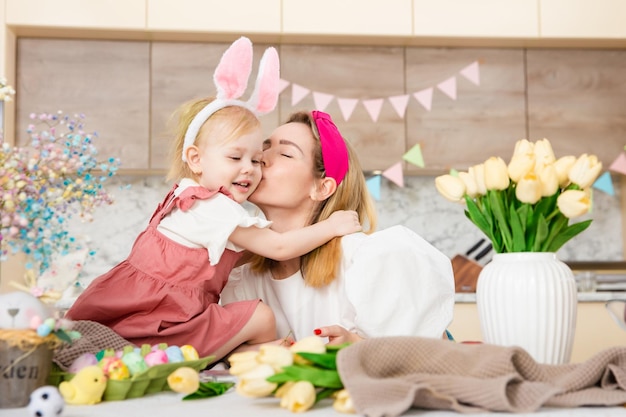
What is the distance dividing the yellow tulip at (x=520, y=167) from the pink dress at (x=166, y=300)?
605 millimetres

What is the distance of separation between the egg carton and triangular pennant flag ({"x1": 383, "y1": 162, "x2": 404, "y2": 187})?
262 cm

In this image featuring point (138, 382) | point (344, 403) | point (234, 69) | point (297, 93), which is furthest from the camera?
point (297, 93)

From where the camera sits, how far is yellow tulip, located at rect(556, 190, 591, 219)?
1173 mm

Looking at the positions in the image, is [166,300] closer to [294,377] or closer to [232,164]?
[232,164]

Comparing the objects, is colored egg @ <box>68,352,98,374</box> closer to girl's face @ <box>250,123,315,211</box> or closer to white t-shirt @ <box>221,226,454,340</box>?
white t-shirt @ <box>221,226,454,340</box>

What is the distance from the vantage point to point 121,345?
4.14ft

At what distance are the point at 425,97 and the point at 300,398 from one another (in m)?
2.90

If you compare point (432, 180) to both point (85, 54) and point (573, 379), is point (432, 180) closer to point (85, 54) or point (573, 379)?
point (85, 54)

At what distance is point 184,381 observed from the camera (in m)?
0.95

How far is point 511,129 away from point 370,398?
3006mm

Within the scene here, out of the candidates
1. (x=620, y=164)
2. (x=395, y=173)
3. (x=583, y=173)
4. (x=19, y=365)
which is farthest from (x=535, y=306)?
(x=620, y=164)

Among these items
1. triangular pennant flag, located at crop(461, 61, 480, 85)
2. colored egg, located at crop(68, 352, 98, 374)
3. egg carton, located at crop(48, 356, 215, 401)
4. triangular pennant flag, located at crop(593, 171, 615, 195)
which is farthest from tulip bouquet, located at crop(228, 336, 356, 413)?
triangular pennant flag, located at crop(593, 171, 615, 195)

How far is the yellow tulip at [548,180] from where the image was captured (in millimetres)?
1200

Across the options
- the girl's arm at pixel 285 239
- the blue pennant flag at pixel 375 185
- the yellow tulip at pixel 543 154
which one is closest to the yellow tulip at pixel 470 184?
the yellow tulip at pixel 543 154
